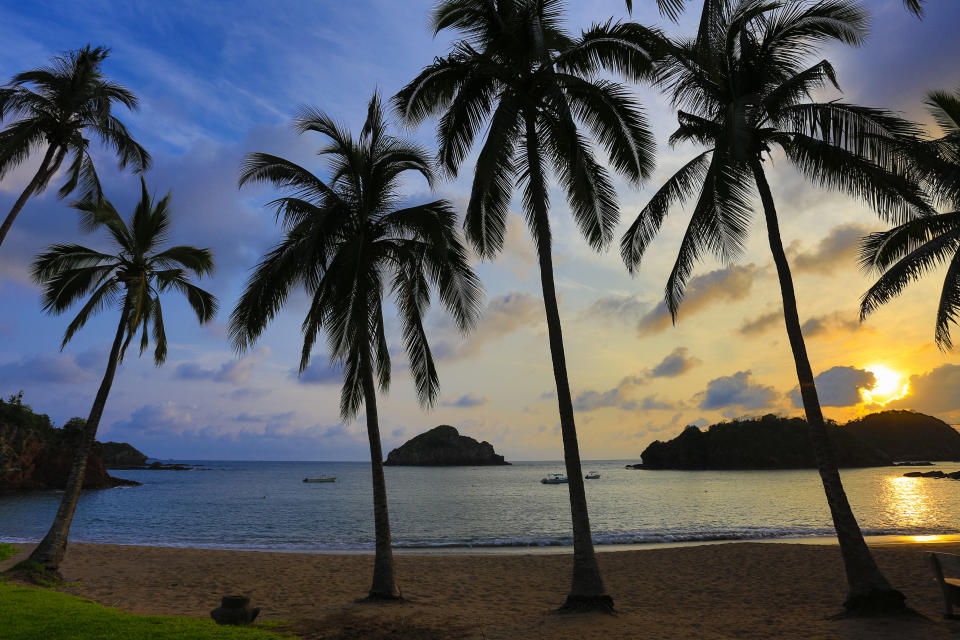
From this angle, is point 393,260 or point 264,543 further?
point 264,543

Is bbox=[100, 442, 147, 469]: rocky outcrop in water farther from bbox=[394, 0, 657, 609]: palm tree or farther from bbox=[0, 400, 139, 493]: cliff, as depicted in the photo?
bbox=[394, 0, 657, 609]: palm tree

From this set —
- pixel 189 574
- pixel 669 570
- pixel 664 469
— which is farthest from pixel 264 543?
pixel 664 469

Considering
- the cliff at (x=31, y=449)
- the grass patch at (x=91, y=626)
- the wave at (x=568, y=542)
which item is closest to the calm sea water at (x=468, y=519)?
the wave at (x=568, y=542)

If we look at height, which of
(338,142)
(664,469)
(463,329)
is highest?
(338,142)

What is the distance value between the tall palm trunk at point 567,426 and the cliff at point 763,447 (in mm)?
147138

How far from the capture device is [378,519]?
12.7 m

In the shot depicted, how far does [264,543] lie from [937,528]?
39.6 meters

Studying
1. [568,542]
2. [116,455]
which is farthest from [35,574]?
[116,455]

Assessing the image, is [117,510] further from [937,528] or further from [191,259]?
[937,528]

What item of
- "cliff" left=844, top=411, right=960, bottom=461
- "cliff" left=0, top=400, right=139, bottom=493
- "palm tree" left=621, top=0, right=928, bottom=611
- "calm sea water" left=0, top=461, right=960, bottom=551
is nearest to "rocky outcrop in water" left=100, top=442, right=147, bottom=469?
"cliff" left=0, top=400, right=139, bottom=493

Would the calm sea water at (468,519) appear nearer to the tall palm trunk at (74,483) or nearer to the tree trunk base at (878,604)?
the tall palm trunk at (74,483)

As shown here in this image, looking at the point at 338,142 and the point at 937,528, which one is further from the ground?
the point at 338,142

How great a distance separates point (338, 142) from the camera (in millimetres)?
13664

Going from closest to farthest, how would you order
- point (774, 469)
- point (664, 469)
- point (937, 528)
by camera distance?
1. point (937, 528)
2. point (774, 469)
3. point (664, 469)
